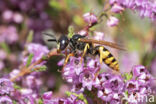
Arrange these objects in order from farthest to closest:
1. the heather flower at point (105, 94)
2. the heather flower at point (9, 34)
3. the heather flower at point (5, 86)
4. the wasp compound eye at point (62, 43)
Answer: the heather flower at point (9, 34) < the wasp compound eye at point (62, 43) < the heather flower at point (5, 86) < the heather flower at point (105, 94)

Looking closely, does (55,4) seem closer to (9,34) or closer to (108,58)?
(9,34)

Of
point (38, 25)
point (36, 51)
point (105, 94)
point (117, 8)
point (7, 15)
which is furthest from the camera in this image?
point (38, 25)

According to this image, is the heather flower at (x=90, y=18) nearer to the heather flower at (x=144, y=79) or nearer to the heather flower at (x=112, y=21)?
the heather flower at (x=112, y=21)

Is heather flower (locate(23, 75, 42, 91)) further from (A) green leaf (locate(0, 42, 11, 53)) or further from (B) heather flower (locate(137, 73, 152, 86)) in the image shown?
(B) heather flower (locate(137, 73, 152, 86))

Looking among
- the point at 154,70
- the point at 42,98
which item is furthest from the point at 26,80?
the point at 154,70

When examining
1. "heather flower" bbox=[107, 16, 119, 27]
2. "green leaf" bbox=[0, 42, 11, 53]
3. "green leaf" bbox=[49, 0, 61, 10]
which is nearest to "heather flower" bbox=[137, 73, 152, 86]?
"heather flower" bbox=[107, 16, 119, 27]

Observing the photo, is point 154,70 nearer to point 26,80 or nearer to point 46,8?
point 46,8

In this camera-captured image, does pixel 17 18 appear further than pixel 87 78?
Yes

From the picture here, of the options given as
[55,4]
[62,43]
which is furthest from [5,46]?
[62,43]

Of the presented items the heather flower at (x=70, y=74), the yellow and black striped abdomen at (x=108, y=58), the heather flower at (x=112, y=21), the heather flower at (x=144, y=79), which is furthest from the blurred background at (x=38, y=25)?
the heather flower at (x=144, y=79)

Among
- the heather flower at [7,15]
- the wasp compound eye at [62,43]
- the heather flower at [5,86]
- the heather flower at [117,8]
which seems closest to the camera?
the heather flower at [5,86]
